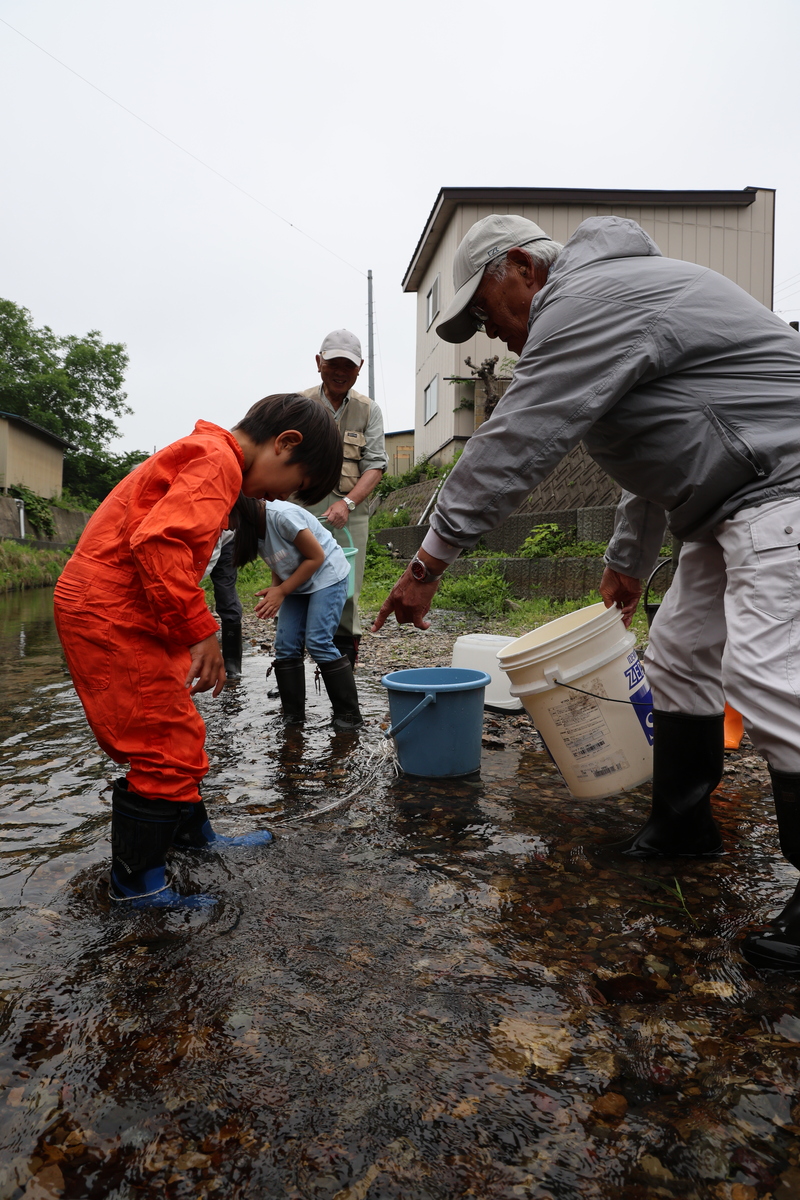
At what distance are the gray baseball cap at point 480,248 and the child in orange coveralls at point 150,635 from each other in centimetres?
80

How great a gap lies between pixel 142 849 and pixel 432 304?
20.1 meters

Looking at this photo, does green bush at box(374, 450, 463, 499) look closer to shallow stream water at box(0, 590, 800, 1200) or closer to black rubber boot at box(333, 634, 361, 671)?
black rubber boot at box(333, 634, 361, 671)

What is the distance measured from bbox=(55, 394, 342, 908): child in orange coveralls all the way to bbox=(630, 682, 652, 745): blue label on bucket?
1.45 metres

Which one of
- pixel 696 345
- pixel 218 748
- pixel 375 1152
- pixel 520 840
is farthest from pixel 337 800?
pixel 696 345

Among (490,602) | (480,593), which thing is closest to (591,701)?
(490,602)

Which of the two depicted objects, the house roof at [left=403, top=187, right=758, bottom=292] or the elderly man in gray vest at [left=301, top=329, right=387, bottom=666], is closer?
the elderly man in gray vest at [left=301, top=329, right=387, bottom=666]

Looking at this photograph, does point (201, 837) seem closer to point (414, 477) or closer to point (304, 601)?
point (304, 601)

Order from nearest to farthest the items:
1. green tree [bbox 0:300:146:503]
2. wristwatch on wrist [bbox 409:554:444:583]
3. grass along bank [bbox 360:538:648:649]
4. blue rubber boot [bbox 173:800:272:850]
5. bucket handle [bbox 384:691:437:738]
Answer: wristwatch on wrist [bbox 409:554:444:583], blue rubber boot [bbox 173:800:272:850], bucket handle [bbox 384:691:437:738], grass along bank [bbox 360:538:648:649], green tree [bbox 0:300:146:503]

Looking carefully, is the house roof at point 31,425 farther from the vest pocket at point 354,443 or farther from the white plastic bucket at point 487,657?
the white plastic bucket at point 487,657

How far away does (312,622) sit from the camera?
4203 mm

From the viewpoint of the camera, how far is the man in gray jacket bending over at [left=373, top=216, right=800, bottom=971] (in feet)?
5.87

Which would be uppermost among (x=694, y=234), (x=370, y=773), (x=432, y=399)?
(x=694, y=234)

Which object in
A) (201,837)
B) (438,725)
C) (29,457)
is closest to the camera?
(201,837)

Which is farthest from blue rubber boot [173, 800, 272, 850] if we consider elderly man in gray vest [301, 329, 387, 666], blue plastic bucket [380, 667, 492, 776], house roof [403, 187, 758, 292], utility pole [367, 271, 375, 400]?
utility pole [367, 271, 375, 400]
